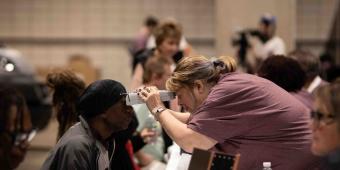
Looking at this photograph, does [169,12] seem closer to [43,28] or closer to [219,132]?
[43,28]

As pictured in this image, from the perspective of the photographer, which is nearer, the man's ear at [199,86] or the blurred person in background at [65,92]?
the man's ear at [199,86]

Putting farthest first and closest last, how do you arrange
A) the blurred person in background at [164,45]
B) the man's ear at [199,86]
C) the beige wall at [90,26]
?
the beige wall at [90,26] < the blurred person in background at [164,45] < the man's ear at [199,86]

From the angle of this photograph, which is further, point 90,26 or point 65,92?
point 90,26

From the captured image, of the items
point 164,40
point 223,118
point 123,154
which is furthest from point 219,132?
point 164,40

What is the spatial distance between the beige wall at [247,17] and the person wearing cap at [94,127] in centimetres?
588

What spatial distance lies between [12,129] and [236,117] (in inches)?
65.0

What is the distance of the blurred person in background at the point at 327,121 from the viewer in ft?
8.50

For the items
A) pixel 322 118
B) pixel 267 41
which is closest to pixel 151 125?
pixel 322 118

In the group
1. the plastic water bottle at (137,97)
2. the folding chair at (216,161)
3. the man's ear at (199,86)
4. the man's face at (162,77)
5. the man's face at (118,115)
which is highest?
the man's ear at (199,86)

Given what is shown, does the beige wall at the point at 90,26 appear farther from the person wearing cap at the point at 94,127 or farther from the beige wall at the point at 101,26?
the person wearing cap at the point at 94,127

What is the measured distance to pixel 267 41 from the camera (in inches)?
336

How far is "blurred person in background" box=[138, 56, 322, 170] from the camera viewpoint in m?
3.42

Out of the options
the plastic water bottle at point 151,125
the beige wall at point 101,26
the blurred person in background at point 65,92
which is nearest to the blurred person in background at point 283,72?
the plastic water bottle at point 151,125

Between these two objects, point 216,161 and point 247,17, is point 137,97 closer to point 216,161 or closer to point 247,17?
point 216,161
